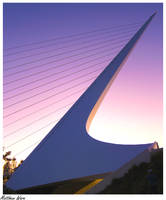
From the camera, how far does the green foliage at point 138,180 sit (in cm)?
694

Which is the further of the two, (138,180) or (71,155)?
(71,155)

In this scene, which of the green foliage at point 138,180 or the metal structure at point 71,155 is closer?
the green foliage at point 138,180

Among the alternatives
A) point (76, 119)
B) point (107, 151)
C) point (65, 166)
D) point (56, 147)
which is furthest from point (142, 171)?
point (76, 119)

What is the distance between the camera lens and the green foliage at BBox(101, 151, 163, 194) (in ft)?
22.8

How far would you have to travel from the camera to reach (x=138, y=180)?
7.44 metres

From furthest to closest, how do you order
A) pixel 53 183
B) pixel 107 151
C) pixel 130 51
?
pixel 130 51 < pixel 107 151 < pixel 53 183

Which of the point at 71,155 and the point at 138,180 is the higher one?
the point at 71,155

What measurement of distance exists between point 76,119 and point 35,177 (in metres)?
3.27

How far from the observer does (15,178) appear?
8.73m

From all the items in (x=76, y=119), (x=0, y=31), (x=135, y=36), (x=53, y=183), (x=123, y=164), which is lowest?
(x=53, y=183)

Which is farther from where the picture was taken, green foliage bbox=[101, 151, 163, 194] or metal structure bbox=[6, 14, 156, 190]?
metal structure bbox=[6, 14, 156, 190]

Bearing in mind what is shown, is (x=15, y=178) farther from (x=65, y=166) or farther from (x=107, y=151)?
(x=107, y=151)

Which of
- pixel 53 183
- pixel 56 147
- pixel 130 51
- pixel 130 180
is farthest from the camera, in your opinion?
pixel 130 51

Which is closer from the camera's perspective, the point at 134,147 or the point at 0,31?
the point at 134,147
